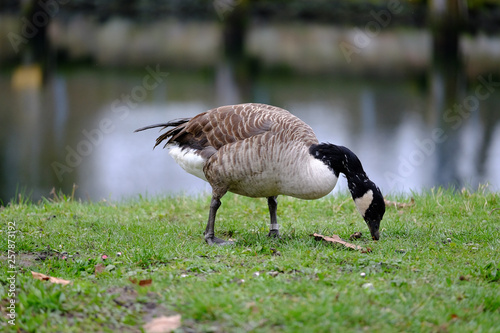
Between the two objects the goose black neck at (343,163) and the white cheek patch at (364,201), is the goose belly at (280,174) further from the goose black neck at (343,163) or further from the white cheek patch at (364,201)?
the white cheek patch at (364,201)

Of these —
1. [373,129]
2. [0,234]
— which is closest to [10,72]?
[373,129]

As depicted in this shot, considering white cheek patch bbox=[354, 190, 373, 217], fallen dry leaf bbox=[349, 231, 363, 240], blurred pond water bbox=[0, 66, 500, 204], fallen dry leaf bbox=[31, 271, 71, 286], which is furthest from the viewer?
blurred pond water bbox=[0, 66, 500, 204]

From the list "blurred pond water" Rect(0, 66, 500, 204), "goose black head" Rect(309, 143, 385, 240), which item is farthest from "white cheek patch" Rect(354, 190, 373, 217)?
"blurred pond water" Rect(0, 66, 500, 204)

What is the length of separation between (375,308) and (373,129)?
1571 centimetres

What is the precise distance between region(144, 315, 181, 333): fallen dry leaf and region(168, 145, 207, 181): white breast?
2.88 meters

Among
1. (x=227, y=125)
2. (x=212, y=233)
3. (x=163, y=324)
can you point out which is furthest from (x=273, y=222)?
(x=163, y=324)

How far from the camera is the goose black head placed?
6.12 metres

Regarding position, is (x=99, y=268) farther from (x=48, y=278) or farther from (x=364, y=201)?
(x=364, y=201)

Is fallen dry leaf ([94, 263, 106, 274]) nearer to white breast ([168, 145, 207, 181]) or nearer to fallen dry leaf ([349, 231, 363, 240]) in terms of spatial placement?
white breast ([168, 145, 207, 181])

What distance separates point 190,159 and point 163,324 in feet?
10.2

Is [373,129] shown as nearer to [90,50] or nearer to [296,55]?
[296,55]

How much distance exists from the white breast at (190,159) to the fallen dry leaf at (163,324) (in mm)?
2876

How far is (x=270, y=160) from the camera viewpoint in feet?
20.2

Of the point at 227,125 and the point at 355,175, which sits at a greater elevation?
the point at 227,125
